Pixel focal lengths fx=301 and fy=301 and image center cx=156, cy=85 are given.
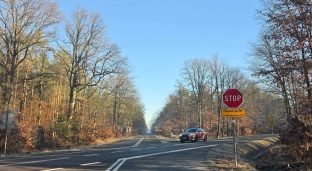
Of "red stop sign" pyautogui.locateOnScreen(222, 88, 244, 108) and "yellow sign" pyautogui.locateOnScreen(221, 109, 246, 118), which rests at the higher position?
"red stop sign" pyautogui.locateOnScreen(222, 88, 244, 108)

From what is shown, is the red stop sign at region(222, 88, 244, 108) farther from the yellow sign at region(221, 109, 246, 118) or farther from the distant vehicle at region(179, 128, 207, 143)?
the distant vehicle at region(179, 128, 207, 143)

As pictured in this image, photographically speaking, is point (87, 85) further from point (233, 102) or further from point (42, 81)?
point (233, 102)

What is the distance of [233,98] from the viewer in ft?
41.2

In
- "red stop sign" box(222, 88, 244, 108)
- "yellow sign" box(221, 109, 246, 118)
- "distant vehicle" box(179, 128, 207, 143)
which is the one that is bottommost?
"distant vehicle" box(179, 128, 207, 143)

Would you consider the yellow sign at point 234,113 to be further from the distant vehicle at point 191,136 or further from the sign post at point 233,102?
the distant vehicle at point 191,136

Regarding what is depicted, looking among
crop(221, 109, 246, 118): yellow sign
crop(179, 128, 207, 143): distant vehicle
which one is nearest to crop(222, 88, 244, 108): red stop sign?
crop(221, 109, 246, 118): yellow sign

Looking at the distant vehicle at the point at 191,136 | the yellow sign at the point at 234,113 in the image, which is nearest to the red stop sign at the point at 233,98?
the yellow sign at the point at 234,113

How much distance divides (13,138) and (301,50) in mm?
21260

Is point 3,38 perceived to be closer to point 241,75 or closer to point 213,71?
point 213,71

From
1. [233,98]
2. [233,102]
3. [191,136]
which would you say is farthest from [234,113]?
[191,136]

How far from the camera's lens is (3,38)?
2753 cm

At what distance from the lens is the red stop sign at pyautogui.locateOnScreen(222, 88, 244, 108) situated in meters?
12.5

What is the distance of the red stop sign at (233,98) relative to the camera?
12492 mm

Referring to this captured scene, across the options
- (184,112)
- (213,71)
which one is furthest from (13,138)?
(184,112)
